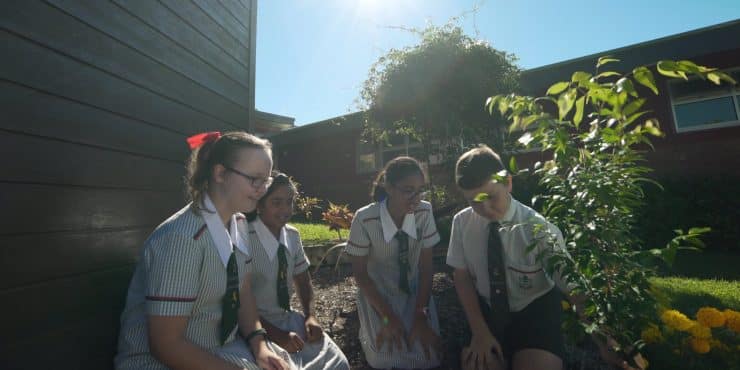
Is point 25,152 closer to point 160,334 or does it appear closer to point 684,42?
point 160,334

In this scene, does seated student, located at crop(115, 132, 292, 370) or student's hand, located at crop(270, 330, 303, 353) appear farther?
student's hand, located at crop(270, 330, 303, 353)

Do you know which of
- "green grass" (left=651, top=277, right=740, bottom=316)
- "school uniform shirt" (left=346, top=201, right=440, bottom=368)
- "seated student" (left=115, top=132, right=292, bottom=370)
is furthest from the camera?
"green grass" (left=651, top=277, right=740, bottom=316)

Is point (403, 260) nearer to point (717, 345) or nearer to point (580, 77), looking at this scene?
point (717, 345)

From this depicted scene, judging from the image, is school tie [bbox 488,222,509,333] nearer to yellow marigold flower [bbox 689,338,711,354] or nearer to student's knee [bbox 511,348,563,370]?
student's knee [bbox 511,348,563,370]

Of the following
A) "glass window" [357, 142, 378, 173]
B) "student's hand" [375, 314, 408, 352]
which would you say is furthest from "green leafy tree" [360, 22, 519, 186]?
"glass window" [357, 142, 378, 173]

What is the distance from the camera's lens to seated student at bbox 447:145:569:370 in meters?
1.89

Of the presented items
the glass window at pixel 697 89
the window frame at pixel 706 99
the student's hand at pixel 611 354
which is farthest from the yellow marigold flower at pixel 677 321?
the glass window at pixel 697 89

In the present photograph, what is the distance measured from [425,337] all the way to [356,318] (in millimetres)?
1125

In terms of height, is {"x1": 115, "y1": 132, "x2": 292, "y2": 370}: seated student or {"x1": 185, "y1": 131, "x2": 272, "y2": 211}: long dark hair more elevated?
{"x1": 185, "y1": 131, "x2": 272, "y2": 211}: long dark hair

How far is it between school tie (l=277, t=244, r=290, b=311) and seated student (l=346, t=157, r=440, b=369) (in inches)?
19.4

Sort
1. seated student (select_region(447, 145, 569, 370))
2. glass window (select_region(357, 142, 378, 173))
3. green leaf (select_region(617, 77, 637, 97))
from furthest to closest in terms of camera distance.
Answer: glass window (select_region(357, 142, 378, 173)) < seated student (select_region(447, 145, 569, 370)) < green leaf (select_region(617, 77, 637, 97))

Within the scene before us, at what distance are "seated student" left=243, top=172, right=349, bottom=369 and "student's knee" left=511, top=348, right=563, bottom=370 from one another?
39.2 inches

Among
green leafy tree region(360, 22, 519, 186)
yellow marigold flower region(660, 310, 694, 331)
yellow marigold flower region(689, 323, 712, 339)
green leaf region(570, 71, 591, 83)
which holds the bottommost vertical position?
yellow marigold flower region(689, 323, 712, 339)

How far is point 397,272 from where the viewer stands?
272cm
